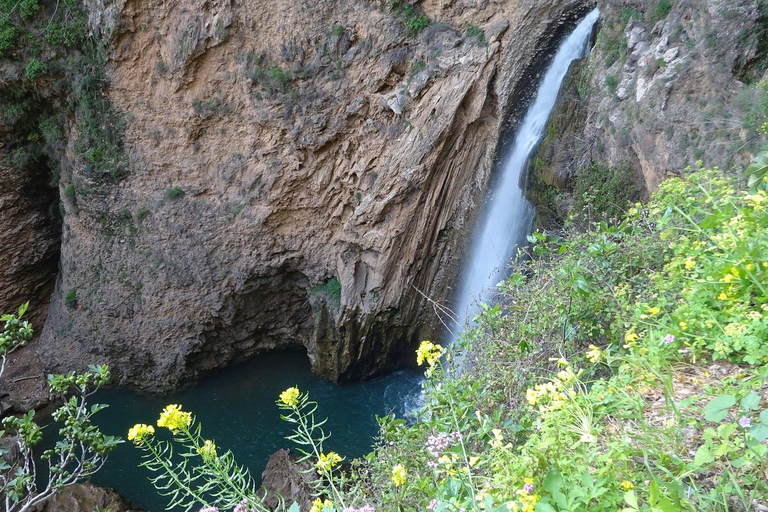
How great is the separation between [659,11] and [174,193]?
9204mm

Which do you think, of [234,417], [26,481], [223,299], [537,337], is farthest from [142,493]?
[537,337]

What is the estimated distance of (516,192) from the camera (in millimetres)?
9281

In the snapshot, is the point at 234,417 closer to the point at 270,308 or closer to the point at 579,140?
the point at 270,308

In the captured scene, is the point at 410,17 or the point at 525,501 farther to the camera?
the point at 410,17

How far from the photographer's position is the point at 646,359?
98.2 inches

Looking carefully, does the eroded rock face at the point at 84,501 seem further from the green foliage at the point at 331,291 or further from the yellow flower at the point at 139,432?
the yellow flower at the point at 139,432

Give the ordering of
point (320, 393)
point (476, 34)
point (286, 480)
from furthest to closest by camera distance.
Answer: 1. point (320, 393)
2. point (476, 34)
3. point (286, 480)

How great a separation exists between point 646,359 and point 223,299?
1015cm

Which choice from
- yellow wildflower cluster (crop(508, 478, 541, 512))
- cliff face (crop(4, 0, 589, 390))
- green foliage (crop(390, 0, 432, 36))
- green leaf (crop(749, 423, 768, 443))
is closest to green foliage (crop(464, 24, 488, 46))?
cliff face (crop(4, 0, 589, 390))

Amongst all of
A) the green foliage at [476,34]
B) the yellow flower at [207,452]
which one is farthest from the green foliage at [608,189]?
the yellow flower at [207,452]

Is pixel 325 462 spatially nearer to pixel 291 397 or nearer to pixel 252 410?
pixel 291 397

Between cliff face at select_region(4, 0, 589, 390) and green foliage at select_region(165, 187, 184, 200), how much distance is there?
4cm

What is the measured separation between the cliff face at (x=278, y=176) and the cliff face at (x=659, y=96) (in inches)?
50.7

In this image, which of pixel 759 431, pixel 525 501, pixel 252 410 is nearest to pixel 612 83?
pixel 759 431
